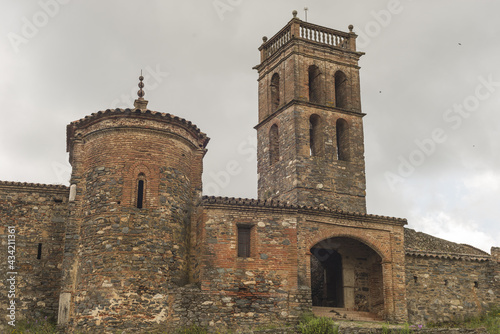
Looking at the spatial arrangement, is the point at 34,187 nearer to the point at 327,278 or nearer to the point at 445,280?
the point at 327,278

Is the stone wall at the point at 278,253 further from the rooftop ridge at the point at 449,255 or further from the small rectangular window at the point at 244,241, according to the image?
the rooftop ridge at the point at 449,255

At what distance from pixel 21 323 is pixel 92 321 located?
2911mm

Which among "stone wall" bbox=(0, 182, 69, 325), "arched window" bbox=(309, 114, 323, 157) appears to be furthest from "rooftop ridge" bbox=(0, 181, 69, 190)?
"arched window" bbox=(309, 114, 323, 157)

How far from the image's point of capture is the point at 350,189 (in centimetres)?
A: 2642

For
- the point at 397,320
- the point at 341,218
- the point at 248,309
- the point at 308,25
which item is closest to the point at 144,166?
the point at 248,309

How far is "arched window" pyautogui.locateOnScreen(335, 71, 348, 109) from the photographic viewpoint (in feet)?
92.9

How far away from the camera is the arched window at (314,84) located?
91.8 ft

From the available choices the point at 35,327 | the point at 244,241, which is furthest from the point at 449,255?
the point at 35,327

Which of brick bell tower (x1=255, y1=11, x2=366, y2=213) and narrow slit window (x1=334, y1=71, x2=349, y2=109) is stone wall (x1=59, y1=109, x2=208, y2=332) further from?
narrow slit window (x1=334, y1=71, x2=349, y2=109)

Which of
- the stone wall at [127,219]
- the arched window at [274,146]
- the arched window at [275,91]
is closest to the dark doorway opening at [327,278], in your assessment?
the arched window at [274,146]

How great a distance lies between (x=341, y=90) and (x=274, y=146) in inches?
164

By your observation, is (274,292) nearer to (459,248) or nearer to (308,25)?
(459,248)

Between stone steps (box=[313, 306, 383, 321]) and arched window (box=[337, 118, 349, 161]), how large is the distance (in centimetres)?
751

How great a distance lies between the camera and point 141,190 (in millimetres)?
19062
